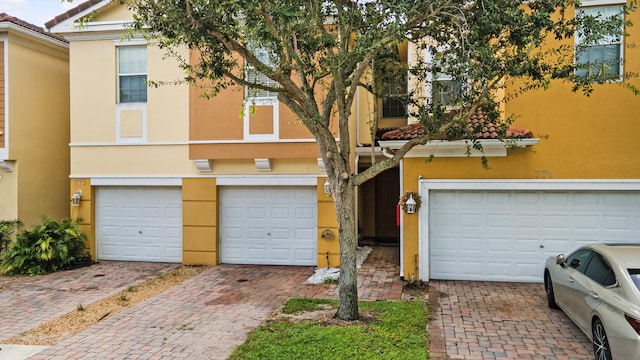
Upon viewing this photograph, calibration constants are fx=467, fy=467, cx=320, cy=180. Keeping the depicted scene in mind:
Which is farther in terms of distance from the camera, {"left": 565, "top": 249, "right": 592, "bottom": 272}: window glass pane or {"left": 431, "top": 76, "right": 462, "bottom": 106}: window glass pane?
{"left": 431, "top": 76, "right": 462, "bottom": 106}: window glass pane

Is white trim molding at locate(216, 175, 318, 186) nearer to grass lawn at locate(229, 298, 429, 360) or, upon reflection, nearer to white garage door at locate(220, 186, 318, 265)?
white garage door at locate(220, 186, 318, 265)

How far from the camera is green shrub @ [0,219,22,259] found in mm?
12603

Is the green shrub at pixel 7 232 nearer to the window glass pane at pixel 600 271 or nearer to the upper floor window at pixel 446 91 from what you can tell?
the upper floor window at pixel 446 91

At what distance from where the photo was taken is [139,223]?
519 inches

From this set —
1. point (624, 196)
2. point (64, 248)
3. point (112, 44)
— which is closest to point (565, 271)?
point (624, 196)

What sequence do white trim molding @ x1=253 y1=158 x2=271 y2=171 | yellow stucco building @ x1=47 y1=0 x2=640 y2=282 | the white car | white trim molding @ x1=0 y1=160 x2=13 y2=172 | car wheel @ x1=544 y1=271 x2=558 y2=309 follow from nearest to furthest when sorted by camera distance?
1. the white car
2. car wheel @ x1=544 y1=271 x2=558 y2=309
3. yellow stucco building @ x1=47 y1=0 x2=640 y2=282
4. white trim molding @ x1=253 y1=158 x2=271 y2=171
5. white trim molding @ x1=0 y1=160 x2=13 y2=172

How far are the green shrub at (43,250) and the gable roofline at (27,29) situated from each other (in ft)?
16.9

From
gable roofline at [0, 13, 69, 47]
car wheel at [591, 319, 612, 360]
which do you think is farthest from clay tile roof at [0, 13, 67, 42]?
car wheel at [591, 319, 612, 360]

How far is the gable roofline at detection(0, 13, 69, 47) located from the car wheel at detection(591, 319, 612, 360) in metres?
14.7

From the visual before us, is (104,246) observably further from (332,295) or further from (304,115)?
(304,115)

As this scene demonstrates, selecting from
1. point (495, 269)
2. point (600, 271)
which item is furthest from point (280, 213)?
point (600, 271)

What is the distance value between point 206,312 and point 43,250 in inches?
237

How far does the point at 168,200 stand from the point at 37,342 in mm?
6115

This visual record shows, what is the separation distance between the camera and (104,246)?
527 inches
